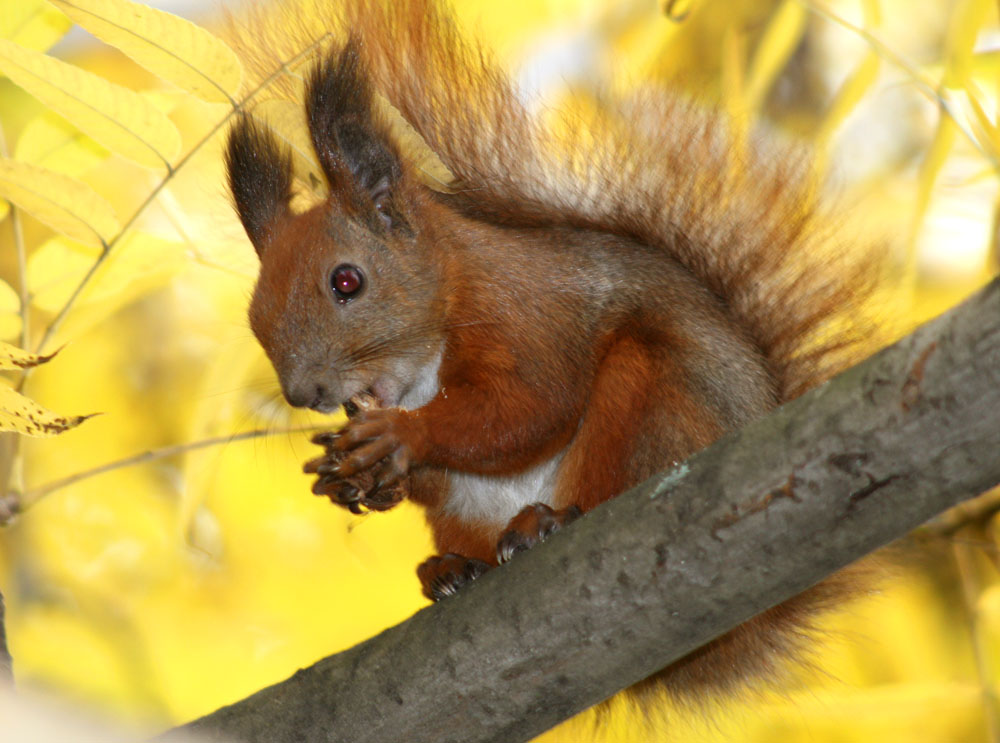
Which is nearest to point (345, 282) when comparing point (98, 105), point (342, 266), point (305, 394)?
point (342, 266)

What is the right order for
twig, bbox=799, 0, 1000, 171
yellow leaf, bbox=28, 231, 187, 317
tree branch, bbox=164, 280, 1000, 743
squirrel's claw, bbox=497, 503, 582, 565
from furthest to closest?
yellow leaf, bbox=28, 231, 187, 317
squirrel's claw, bbox=497, 503, 582, 565
twig, bbox=799, 0, 1000, 171
tree branch, bbox=164, 280, 1000, 743

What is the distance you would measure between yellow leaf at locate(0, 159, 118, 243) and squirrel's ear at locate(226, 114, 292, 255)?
0.59 metres

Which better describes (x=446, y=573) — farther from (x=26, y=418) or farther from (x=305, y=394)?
(x=26, y=418)

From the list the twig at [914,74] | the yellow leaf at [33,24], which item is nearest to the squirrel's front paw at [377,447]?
the yellow leaf at [33,24]

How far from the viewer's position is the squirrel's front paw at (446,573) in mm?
2266

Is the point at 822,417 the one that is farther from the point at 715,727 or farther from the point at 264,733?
the point at 715,727

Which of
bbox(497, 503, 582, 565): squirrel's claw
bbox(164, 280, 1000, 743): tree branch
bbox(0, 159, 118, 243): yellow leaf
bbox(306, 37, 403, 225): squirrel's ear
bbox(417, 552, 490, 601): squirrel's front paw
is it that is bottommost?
bbox(164, 280, 1000, 743): tree branch

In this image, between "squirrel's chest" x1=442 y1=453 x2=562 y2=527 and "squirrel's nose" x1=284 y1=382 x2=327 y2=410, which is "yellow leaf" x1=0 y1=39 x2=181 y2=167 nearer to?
"squirrel's nose" x1=284 y1=382 x2=327 y2=410

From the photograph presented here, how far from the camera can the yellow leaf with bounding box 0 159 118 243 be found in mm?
1725

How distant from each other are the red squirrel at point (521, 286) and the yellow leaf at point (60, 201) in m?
0.50

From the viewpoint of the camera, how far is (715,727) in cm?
239

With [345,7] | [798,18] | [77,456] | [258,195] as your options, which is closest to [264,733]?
[258,195]

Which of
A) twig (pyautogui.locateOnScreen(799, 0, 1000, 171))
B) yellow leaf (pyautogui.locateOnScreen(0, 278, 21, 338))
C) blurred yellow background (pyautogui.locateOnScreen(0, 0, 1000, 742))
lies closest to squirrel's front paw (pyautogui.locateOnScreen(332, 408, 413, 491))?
blurred yellow background (pyautogui.locateOnScreen(0, 0, 1000, 742))

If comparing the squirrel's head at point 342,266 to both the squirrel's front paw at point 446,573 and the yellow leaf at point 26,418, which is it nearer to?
the squirrel's front paw at point 446,573
